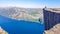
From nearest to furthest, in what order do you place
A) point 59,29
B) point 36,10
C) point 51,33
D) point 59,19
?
1. point 51,33
2. point 59,29
3. point 59,19
4. point 36,10

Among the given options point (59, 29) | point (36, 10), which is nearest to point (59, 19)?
point (59, 29)

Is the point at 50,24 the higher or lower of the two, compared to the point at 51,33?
lower

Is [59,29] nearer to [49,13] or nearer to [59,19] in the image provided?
[59,19]

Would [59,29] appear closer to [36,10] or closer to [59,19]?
[59,19]

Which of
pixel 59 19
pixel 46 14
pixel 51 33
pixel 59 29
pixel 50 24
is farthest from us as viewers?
pixel 46 14

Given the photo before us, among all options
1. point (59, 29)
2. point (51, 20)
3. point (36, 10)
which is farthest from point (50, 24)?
point (36, 10)

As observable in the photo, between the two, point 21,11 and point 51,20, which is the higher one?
point 51,20

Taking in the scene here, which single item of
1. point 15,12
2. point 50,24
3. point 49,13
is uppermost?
point 49,13

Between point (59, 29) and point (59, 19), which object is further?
point (59, 19)

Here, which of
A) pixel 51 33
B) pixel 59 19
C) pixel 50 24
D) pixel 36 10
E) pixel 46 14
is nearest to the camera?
pixel 51 33
